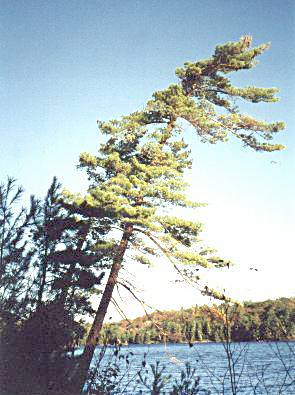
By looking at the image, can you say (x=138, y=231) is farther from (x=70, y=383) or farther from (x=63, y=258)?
(x=70, y=383)

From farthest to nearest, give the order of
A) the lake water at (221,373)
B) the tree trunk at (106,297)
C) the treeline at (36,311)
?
the tree trunk at (106,297), the treeline at (36,311), the lake water at (221,373)

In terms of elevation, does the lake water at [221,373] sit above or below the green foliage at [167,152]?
below

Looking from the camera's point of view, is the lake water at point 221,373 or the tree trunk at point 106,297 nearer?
the lake water at point 221,373

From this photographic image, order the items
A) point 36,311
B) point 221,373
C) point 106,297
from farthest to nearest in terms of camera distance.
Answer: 1. point 221,373
2. point 106,297
3. point 36,311

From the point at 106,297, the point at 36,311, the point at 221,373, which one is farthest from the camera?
the point at 221,373

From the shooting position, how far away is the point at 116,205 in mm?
11281

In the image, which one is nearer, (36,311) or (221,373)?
(36,311)

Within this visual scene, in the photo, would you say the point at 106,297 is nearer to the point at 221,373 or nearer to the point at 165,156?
the point at 165,156

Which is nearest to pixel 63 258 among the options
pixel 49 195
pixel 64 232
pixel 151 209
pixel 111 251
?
pixel 64 232

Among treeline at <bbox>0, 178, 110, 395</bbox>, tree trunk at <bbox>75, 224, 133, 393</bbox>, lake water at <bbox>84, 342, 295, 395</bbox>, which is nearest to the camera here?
lake water at <bbox>84, 342, 295, 395</bbox>

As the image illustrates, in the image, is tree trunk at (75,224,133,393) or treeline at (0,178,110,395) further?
tree trunk at (75,224,133,393)

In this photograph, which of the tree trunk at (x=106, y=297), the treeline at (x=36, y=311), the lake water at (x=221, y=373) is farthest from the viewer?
the tree trunk at (x=106, y=297)

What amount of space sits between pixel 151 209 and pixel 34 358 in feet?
21.5

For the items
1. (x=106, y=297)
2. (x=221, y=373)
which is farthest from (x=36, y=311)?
(x=221, y=373)
